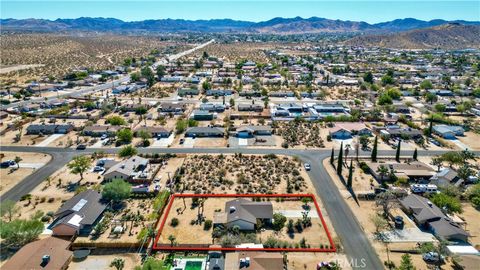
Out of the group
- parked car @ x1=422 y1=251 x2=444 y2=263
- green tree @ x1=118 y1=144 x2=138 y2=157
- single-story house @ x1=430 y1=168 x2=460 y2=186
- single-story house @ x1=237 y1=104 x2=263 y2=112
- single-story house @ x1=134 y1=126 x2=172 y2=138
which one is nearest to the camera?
parked car @ x1=422 y1=251 x2=444 y2=263

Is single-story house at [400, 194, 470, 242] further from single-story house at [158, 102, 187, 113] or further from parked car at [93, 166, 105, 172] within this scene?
single-story house at [158, 102, 187, 113]

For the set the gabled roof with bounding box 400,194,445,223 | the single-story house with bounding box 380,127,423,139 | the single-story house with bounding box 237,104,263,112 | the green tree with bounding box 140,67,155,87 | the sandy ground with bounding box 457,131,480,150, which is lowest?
the gabled roof with bounding box 400,194,445,223

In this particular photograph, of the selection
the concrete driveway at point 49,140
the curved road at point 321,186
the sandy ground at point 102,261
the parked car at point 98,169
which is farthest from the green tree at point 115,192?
the concrete driveway at point 49,140

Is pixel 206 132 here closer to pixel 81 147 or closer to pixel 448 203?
pixel 81 147

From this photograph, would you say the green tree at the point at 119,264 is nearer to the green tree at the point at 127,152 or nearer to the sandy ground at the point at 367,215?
the sandy ground at the point at 367,215

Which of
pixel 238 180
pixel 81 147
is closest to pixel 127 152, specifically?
pixel 81 147

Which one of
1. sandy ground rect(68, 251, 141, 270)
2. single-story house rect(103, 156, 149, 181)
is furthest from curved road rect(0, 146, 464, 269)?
sandy ground rect(68, 251, 141, 270)
